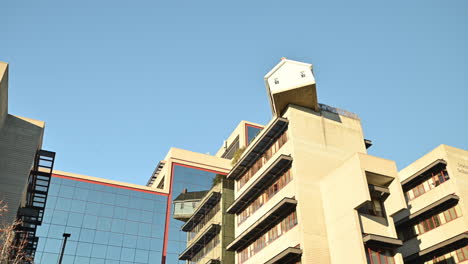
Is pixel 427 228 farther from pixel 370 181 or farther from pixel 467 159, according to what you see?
pixel 370 181

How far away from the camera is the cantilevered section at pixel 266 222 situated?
4132cm

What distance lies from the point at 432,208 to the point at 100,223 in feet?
160

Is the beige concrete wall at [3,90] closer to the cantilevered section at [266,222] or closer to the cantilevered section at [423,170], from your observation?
the cantilevered section at [266,222]

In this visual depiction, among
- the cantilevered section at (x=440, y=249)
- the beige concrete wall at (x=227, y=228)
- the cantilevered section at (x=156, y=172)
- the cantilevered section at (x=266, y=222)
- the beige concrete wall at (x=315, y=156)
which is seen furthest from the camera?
the cantilevered section at (x=156, y=172)

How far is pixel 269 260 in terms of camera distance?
41.7 meters

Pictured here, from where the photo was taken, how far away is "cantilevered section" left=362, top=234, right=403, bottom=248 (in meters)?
35.2

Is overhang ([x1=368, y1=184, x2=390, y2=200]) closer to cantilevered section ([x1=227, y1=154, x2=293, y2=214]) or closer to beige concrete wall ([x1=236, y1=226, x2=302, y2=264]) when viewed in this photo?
beige concrete wall ([x1=236, y1=226, x2=302, y2=264])

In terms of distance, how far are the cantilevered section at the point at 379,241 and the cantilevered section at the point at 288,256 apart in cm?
572

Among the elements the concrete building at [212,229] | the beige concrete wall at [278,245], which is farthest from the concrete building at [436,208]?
the concrete building at [212,229]

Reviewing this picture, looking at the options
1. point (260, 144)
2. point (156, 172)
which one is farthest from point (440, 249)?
point (156, 172)

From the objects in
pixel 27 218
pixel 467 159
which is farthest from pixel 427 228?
pixel 27 218

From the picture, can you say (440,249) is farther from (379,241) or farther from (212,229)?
(212,229)

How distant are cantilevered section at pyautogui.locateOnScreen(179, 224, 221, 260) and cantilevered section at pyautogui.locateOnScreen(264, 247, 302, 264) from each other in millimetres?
20892

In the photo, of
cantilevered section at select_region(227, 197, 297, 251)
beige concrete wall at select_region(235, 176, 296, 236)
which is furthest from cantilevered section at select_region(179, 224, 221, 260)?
cantilevered section at select_region(227, 197, 297, 251)
